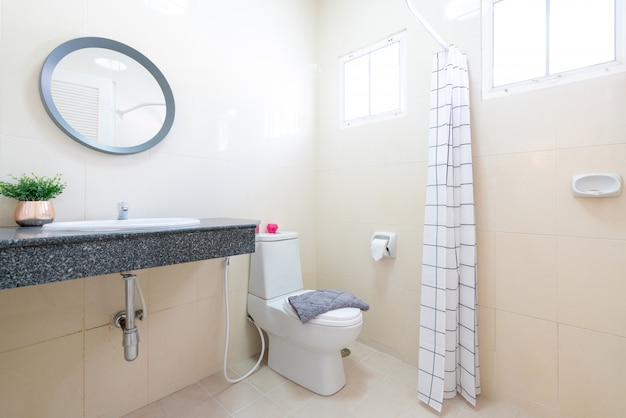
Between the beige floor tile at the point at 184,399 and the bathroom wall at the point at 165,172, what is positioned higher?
A: the bathroom wall at the point at 165,172

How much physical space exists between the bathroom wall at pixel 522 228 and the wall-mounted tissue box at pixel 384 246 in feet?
0.17

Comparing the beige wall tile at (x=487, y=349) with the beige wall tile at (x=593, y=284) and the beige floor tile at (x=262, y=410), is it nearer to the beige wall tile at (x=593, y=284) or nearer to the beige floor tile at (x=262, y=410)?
the beige wall tile at (x=593, y=284)

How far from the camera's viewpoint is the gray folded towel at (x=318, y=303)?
1.43 meters

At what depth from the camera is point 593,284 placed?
48.4 inches

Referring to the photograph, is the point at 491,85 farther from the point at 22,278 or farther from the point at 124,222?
the point at 22,278

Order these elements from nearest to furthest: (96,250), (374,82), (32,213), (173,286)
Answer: (96,250)
(32,213)
(173,286)
(374,82)

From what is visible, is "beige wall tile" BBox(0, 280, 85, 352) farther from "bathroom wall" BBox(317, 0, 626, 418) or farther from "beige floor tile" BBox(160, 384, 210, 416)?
"bathroom wall" BBox(317, 0, 626, 418)

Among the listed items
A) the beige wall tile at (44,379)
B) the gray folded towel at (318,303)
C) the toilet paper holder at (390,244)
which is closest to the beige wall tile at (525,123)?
the toilet paper holder at (390,244)

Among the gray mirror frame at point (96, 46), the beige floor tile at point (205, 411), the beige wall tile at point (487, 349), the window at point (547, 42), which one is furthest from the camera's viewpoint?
the beige wall tile at point (487, 349)

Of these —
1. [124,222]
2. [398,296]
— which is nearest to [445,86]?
[398,296]

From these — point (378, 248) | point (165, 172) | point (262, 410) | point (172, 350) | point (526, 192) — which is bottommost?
point (262, 410)

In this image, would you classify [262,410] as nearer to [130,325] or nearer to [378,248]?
[130,325]

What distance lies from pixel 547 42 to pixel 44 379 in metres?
2.74

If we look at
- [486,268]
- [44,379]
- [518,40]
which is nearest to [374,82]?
[518,40]
